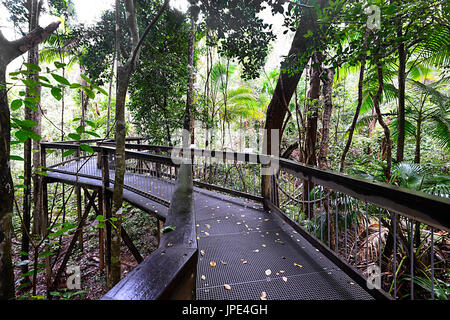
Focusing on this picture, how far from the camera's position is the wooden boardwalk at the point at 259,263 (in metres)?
2.08

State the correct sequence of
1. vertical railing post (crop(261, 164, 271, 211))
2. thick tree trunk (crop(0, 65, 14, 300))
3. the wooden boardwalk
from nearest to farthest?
1. thick tree trunk (crop(0, 65, 14, 300))
2. the wooden boardwalk
3. vertical railing post (crop(261, 164, 271, 211))

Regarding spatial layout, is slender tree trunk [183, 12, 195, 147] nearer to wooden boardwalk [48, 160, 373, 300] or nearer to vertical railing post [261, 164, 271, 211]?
wooden boardwalk [48, 160, 373, 300]

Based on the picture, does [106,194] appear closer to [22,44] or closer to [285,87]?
[22,44]

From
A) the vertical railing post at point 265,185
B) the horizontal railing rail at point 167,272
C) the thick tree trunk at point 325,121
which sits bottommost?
the vertical railing post at point 265,185

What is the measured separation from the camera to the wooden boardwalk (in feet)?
6.82

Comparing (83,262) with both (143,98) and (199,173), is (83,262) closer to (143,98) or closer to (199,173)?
(199,173)

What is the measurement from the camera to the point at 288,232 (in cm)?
338

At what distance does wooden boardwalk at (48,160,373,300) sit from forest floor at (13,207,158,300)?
3624 mm

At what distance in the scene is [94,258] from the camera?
24.5ft

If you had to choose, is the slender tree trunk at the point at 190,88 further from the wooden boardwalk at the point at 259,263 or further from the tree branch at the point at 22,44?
the tree branch at the point at 22,44

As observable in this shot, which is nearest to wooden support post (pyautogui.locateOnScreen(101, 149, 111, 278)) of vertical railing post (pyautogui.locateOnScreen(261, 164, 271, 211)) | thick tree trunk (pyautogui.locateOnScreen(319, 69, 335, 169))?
vertical railing post (pyautogui.locateOnScreen(261, 164, 271, 211))

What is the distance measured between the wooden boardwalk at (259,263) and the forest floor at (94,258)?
11.9 ft

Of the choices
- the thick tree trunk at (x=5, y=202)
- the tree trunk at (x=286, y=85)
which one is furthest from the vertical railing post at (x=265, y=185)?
the thick tree trunk at (x=5, y=202)

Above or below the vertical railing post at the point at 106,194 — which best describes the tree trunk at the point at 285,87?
above
